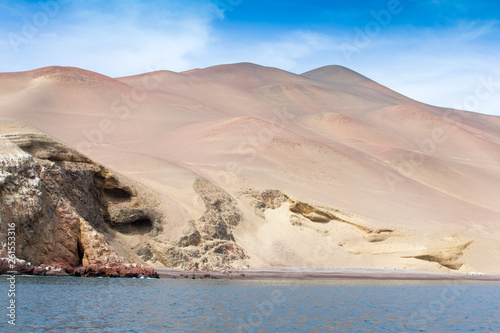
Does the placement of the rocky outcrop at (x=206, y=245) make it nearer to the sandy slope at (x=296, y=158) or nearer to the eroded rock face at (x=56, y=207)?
the sandy slope at (x=296, y=158)

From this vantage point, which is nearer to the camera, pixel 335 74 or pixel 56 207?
pixel 56 207

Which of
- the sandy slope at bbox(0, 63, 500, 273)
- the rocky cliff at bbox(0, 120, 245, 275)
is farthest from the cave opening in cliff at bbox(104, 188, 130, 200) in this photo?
the sandy slope at bbox(0, 63, 500, 273)

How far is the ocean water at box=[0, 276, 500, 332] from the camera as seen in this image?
15555mm

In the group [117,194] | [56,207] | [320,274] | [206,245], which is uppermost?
[117,194]

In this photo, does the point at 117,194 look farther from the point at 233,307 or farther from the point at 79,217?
the point at 233,307

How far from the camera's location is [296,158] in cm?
6022

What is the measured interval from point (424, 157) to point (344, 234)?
49.9 m

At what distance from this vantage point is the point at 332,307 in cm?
2034

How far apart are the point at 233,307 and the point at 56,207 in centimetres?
1189

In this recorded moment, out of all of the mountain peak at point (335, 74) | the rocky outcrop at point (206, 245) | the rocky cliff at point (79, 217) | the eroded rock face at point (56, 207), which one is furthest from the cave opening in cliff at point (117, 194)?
the mountain peak at point (335, 74)

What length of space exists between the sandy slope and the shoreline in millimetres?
1718

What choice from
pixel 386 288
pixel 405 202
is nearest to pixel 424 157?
pixel 405 202

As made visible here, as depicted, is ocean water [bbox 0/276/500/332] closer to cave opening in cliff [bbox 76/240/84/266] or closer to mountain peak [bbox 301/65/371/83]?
cave opening in cliff [bbox 76/240/84/266]

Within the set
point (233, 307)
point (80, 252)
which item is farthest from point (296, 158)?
point (233, 307)
